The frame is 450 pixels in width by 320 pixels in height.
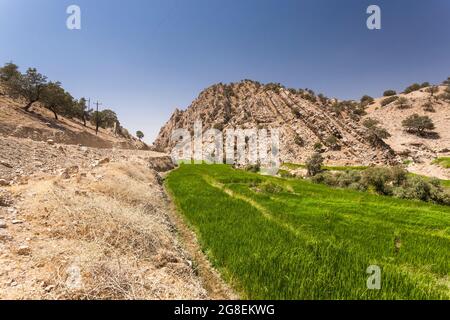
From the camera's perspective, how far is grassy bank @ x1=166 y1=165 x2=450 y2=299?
7059 mm

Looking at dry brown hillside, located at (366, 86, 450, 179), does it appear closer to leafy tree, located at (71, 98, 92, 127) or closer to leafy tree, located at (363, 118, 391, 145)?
leafy tree, located at (363, 118, 391, 145)

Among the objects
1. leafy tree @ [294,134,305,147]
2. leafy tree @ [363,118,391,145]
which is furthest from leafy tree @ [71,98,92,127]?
leafy tree @ [363,118,391,145]

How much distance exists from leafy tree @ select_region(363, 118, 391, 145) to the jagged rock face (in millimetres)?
1299

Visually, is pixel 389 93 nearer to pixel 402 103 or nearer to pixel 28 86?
pixel 402 103

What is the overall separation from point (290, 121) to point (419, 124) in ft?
138

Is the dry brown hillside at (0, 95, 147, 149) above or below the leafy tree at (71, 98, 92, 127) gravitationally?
below

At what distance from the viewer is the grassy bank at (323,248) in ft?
23.2

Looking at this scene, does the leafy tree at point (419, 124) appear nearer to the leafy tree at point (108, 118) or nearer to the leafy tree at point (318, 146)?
the leafy tree at point (318, 146)

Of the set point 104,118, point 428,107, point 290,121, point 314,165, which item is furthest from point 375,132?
point 104,118

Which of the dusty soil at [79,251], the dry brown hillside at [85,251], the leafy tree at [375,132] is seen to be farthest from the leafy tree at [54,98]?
the leafy tree at [375,132]

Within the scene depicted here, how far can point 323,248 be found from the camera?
9570 mm
